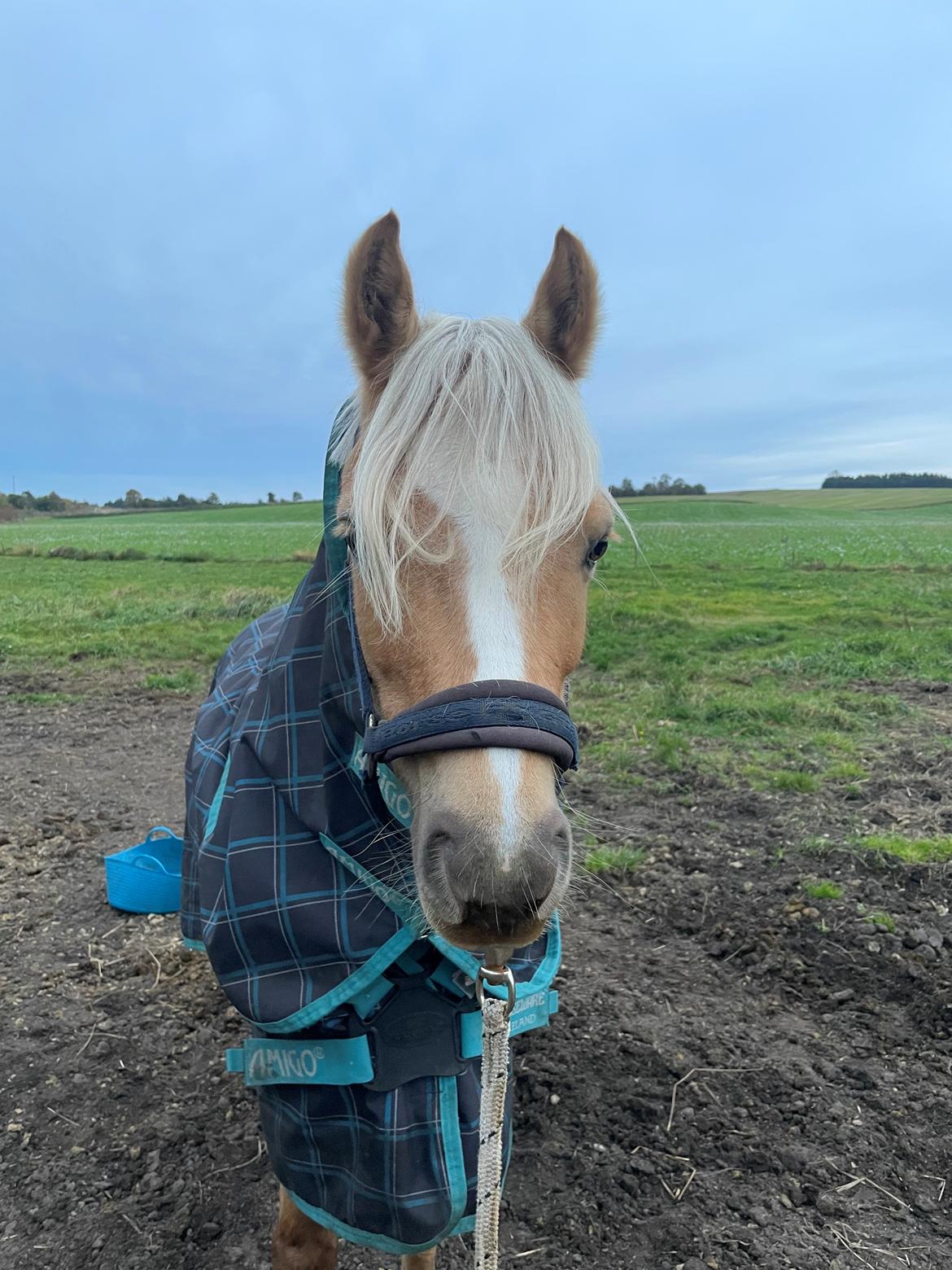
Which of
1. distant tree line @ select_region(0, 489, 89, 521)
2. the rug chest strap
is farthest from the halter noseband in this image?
distant tree line @ select_region(0, 489, 89, 521)

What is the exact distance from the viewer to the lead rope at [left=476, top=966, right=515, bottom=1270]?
59.7 inches

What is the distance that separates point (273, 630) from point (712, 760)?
170 inches

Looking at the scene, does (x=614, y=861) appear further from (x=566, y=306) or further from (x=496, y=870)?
(x=496, y=870)

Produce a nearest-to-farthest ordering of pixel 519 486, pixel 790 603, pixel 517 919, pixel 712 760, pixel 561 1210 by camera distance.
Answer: pixel 517 919 → pixel 519 486 → pixel 561 1210 → pixel 712 760 → pixel 790 603

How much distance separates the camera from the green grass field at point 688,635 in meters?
6.72

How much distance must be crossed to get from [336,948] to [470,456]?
47.6 inches

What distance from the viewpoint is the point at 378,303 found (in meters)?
1.94

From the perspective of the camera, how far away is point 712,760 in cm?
625

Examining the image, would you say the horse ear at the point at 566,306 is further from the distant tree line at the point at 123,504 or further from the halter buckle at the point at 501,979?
the distant tree line at the point at 123,504

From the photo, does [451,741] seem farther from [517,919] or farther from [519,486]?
[519,486]

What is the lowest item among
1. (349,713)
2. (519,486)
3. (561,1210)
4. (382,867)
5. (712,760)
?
(561,1210)

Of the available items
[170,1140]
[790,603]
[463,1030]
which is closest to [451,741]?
[463,1030]

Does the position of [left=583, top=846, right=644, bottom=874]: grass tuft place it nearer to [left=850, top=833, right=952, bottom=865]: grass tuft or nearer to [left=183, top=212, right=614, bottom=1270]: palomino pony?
[left=850, top=833, right=952, bottom=865]: grass tuft

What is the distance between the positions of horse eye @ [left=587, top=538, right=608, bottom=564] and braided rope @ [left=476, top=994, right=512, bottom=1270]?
1.03 meters
